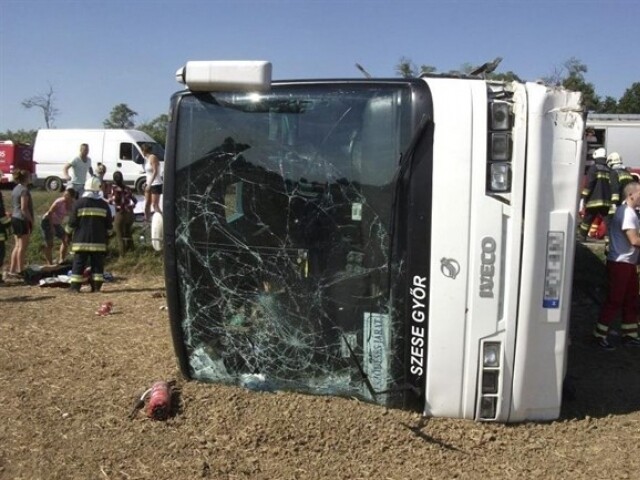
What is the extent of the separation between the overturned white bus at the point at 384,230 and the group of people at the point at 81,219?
5.22 metres

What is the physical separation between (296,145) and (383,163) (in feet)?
1.78

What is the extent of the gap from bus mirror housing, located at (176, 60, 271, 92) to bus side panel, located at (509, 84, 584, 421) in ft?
5.14

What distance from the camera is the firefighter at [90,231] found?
868 centimetres

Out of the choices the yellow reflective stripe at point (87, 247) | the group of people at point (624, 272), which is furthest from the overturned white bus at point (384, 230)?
the yellow reflective stripe at point (87, 247)

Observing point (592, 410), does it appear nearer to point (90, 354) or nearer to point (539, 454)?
point (539, 454)

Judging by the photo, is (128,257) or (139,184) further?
(139,184)

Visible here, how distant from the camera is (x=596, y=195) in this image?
8.55 metres

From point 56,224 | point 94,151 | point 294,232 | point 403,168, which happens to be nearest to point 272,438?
point 294,232

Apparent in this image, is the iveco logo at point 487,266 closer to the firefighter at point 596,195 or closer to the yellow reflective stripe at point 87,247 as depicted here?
the firefighter at point 596,195

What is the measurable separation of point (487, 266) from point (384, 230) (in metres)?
0.63

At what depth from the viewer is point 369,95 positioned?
145 inches

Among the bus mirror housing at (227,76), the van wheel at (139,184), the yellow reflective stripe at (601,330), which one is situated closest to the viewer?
the bus mirror housing at (227,76)

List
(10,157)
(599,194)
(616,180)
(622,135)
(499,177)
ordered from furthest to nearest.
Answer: (10,157) → (622,135) → (616,180) → (599,194) → (499,177)

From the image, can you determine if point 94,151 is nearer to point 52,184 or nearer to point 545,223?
point 52,184
